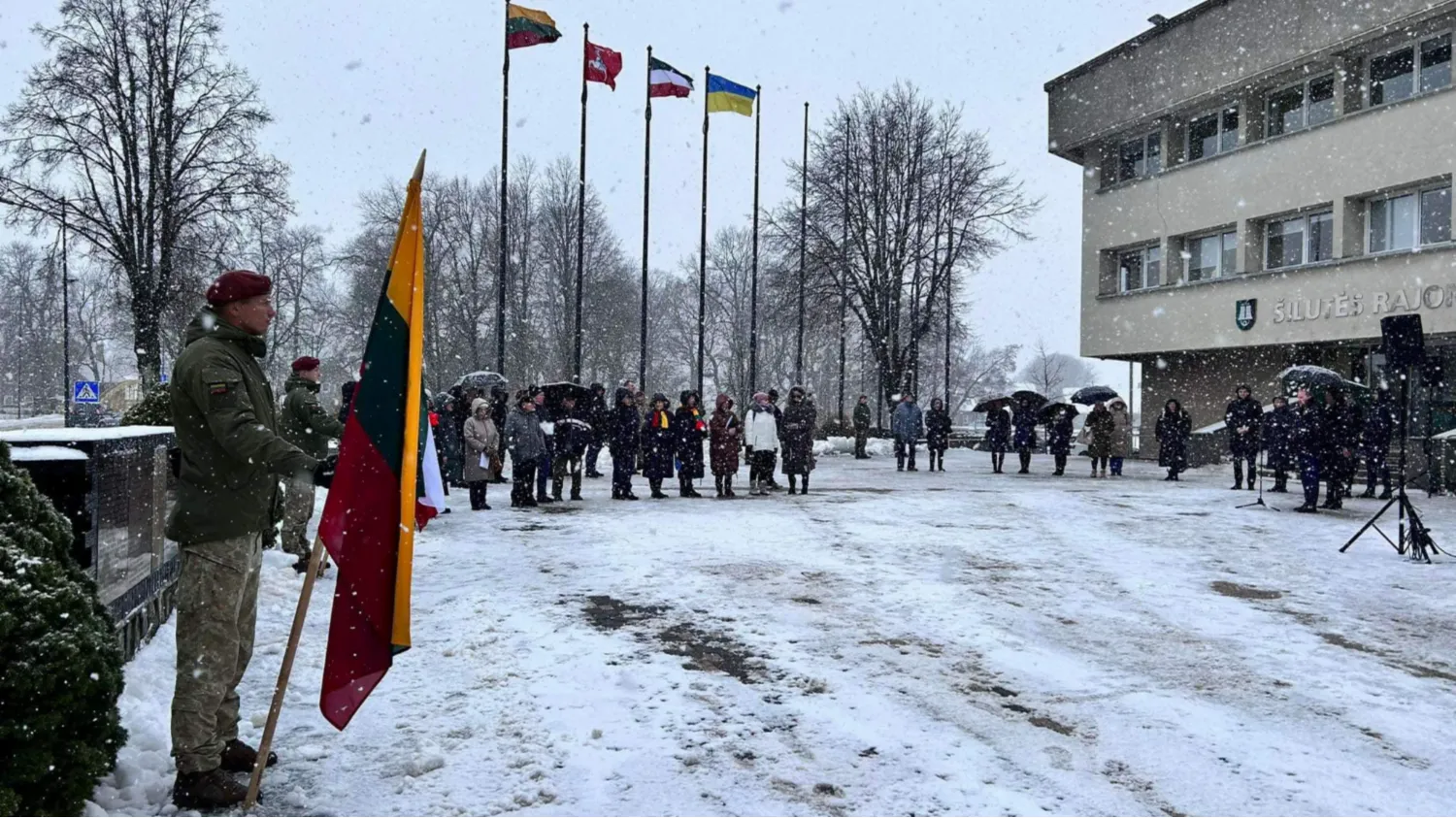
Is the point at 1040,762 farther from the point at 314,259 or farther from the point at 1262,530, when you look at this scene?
the point at 314,259

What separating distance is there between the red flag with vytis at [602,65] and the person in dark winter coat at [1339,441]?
731 inches

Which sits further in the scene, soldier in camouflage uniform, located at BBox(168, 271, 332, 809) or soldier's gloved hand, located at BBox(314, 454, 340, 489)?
soldier's gloved hand, located at BBox(314, 454, 340, 489)

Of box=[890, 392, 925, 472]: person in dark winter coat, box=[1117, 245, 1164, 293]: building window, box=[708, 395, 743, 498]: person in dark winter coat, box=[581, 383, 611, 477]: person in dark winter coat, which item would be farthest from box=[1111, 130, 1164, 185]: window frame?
box=[581, 383, 611, 477]: person in dark winter coat

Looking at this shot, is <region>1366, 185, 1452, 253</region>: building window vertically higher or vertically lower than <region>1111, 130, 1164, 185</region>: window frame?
lower

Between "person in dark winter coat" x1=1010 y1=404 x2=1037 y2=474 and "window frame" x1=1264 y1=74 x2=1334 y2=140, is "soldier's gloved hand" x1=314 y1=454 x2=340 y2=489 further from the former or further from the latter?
"window frame" x1=1264 y1=74 x2=1334 y2=140

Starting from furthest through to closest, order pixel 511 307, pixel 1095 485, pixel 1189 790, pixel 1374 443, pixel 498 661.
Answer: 1. pixel 511 307
2. pixel 1095 485
3. pixel 1374 443
4. pixel 498 661
5. pixel 1189 790

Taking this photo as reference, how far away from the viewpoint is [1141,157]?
3022 cm

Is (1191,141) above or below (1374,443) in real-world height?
above

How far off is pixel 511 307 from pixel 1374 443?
139 feet

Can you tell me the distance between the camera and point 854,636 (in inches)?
247

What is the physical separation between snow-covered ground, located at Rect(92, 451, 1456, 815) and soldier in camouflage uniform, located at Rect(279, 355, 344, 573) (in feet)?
1.21

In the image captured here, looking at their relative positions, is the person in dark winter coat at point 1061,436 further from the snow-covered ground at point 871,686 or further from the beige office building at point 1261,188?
the snow-covered ground at point 871,686

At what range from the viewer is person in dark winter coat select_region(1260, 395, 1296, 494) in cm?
1580

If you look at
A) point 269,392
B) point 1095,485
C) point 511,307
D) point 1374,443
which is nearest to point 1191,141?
point 1095,485
